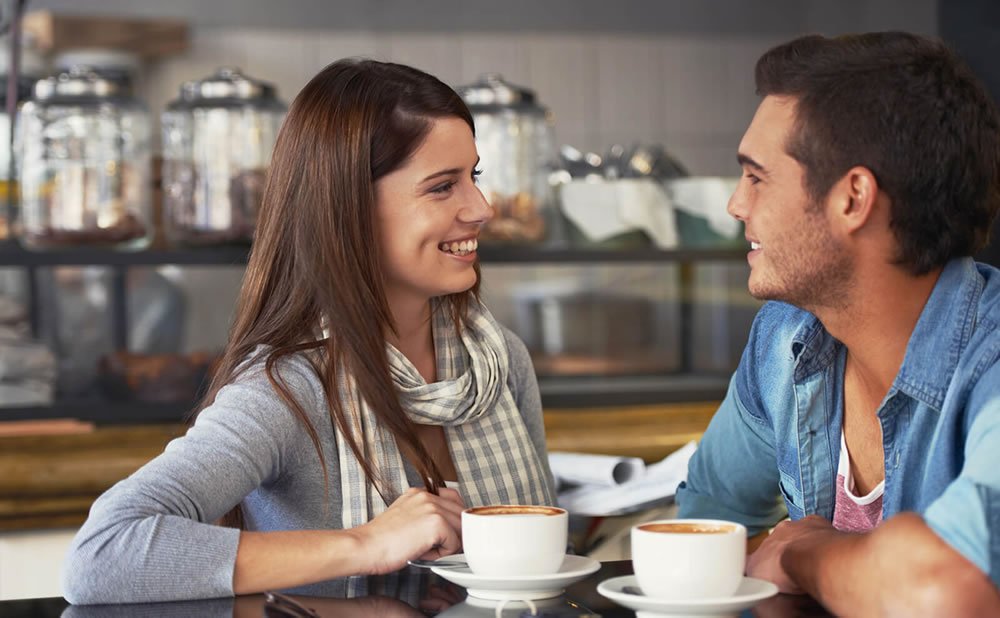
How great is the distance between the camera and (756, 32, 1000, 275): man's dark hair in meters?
1.17

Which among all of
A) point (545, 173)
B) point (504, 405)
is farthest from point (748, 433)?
point (545, 173)

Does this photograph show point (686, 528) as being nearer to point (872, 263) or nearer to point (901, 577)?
point (901, 577)

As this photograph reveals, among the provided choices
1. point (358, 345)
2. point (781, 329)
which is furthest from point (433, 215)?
point (781, 329)

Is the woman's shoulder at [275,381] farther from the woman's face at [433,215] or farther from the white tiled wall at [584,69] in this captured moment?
the white tiled wall at [584,69]

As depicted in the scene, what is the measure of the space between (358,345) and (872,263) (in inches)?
20.7

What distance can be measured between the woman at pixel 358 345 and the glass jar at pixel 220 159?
771 mm

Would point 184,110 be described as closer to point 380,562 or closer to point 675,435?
point 675,435

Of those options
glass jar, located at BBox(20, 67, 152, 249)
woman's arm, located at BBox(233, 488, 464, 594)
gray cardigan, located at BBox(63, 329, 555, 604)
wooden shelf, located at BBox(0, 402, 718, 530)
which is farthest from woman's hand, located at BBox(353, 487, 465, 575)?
glass jar, located at BBox(20, 67, 152, 249)

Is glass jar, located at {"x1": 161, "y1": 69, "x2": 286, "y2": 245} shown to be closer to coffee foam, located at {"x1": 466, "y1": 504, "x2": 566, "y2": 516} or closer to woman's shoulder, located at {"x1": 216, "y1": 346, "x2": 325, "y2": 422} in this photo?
woman's shoulder, located at {"x1": 216, "y1": 346, "x2": 325, "y2": 422}

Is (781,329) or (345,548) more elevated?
(781,329)

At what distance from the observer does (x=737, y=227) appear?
2.46 metres

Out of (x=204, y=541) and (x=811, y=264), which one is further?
(x=811, y=264)

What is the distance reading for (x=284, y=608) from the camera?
961 millimetres

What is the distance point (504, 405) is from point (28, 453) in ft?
3.22
